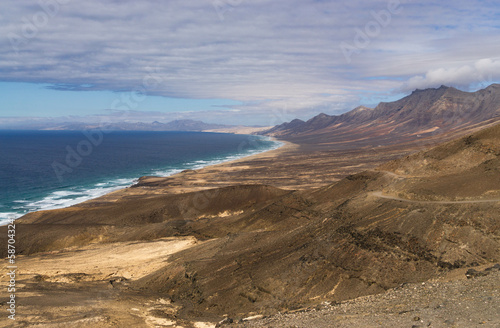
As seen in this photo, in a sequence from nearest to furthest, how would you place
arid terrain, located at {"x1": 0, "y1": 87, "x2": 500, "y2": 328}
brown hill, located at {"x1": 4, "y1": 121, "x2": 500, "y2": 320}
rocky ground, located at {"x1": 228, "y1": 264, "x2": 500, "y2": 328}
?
1. rocky ground, located at {"x1": 228, "y1": 264, "x2": 500, "y2": 328}
2. arid terrain, located at {"x1": 0, "y1": 87, "x2": 500, "y2": 328}
3. brown hill, located at {"x1": 4, "y1": 121, "x2": 500, "y2": 320}

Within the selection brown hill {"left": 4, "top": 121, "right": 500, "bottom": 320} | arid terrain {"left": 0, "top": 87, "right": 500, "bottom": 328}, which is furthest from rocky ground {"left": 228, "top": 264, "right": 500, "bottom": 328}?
brown hill {"left": 4, "top": 121, "right": 500, "bottom": 320}

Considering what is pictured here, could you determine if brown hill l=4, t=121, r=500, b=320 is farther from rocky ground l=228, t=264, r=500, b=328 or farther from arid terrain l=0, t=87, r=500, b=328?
rocky ground l=228, t=264, r=500, b=328

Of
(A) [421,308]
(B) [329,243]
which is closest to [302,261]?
(B) [329,243]

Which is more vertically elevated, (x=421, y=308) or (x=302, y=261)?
(x=302, y=261)

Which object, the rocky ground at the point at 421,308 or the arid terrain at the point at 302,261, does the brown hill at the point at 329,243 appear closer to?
the arid terrain at the point at 302,261

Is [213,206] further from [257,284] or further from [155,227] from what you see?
[257,284]

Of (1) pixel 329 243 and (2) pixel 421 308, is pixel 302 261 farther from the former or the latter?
(2) pixel 421 308
